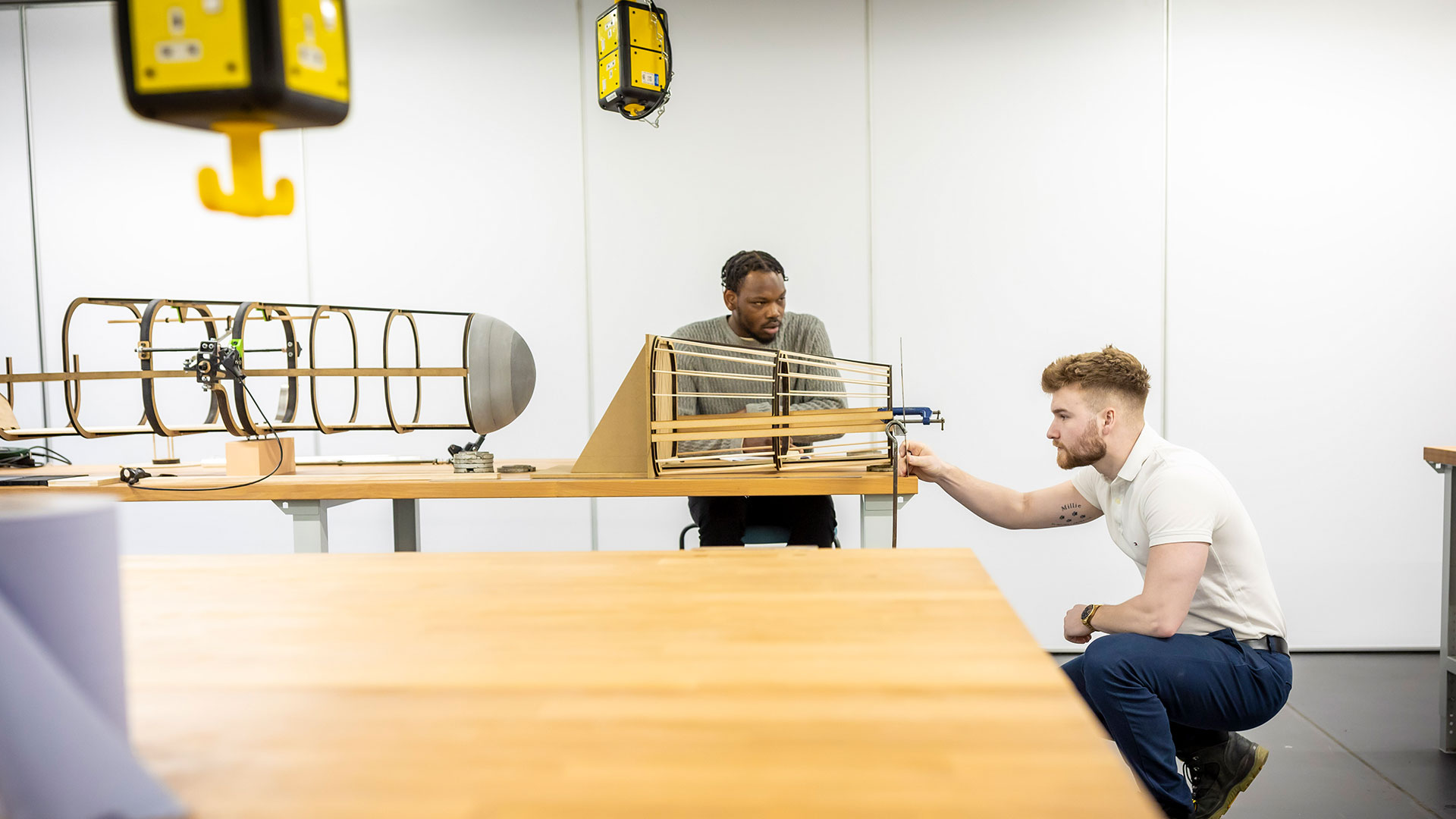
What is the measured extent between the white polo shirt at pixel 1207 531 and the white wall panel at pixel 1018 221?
1880 mm

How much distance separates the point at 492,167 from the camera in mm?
3941

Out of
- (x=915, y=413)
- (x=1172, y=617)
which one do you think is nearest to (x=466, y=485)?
(x=915, y=413)

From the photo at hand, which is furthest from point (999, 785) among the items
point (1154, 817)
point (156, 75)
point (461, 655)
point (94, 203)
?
point (94, 203)

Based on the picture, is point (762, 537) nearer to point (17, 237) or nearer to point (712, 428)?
point (712, 428)

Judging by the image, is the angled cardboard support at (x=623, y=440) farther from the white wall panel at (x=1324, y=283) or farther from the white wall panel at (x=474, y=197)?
the white wall panel at (x=1324, y=283)

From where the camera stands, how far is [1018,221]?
3812 millimetres

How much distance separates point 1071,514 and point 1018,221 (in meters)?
1.95

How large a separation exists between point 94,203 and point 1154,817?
499cm

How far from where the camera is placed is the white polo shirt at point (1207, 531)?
71.8 inches

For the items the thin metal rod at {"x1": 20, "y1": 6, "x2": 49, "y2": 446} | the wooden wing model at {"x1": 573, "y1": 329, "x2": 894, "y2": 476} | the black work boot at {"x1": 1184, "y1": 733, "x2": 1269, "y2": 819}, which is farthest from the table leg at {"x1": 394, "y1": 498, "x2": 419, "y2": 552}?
the thin metal rod at {"x1": 20, "y1": 6, "x2": 49, "y2": 446}

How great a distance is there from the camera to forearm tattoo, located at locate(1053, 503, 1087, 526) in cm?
223

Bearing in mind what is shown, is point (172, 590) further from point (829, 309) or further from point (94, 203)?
point (94, 203)

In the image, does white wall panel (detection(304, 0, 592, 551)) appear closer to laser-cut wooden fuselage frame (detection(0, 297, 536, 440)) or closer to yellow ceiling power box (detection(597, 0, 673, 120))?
yellow ceiling power box (detection(597, 0, 673, 120))

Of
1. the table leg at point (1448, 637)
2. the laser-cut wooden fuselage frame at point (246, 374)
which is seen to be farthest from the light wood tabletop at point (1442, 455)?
the laser-cut wooden fuselage frame at point (246, 374)
